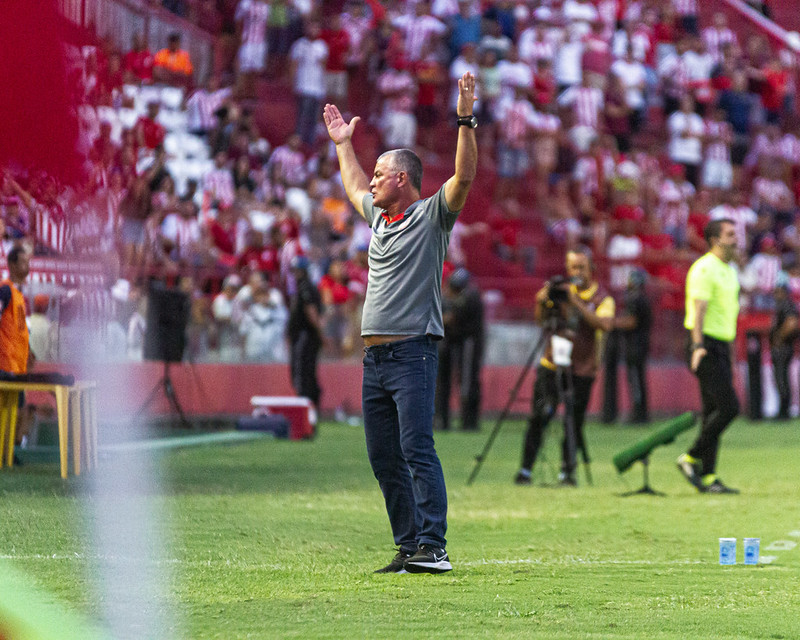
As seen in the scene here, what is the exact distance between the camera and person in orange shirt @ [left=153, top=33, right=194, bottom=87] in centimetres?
1678

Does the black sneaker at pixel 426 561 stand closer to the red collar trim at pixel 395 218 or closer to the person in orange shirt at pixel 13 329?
the red collar trim at pixel 395 218

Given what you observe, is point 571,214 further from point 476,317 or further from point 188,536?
point 188,536

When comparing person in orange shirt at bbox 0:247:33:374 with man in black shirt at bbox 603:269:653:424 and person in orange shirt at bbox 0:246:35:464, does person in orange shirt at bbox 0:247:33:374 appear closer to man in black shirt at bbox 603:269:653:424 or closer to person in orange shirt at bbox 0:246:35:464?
person in orange shirt at bbox 0:246:35:464

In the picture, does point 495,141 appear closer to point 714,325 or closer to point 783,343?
point 783,343

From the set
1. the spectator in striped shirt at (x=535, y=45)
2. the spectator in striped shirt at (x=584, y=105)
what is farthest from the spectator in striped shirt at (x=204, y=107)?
the spectator in striped shirt at (x=584, y=105)

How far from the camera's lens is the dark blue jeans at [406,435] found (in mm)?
6395

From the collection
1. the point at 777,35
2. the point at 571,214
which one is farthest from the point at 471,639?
the point at 777,35

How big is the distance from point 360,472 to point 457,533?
438cm

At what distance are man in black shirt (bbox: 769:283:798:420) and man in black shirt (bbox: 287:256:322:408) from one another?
307 inches

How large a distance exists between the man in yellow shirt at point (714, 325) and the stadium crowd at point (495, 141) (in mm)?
7884

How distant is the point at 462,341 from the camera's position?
65.2ft

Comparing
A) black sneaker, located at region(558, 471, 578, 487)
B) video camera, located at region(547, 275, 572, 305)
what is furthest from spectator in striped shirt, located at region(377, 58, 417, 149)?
video camera, located at region(547, 275, 572, 305)

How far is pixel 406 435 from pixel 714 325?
5.25 metres

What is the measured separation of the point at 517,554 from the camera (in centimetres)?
762
